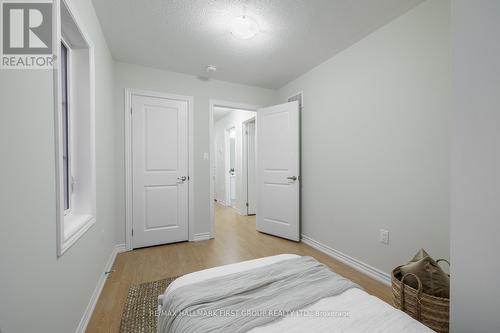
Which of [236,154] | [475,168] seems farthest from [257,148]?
[475,168]

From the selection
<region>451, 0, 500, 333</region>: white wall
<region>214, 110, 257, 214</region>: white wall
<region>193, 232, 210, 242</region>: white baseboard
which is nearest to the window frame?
<region>193, 232, 210, 242</region>: white baseboard

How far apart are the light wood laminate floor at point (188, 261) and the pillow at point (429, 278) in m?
0.49

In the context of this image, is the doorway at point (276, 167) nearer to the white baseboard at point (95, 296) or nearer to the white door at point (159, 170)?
the white door at point (159, 170)

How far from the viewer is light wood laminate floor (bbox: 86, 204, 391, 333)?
1.75 m

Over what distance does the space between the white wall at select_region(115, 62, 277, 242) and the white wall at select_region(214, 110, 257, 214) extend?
0.90 meters

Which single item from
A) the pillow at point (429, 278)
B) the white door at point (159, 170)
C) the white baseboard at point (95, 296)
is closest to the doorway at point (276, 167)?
the white door at point (159, 170)

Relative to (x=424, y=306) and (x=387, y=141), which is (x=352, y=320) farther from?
(x=387, y=141)

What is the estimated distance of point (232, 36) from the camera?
228 centimetres

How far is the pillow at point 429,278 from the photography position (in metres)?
1.38

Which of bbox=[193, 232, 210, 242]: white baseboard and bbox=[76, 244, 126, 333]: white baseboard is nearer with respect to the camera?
bbox=[76, 244, 126, 333]: white baseboard

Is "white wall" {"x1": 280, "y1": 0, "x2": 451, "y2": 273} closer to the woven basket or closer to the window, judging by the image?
the woven basket

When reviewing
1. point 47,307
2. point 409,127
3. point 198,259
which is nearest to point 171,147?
point 198,259
